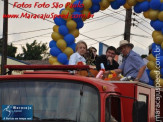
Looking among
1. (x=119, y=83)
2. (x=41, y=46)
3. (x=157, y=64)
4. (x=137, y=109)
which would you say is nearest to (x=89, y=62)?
(x=157, y=64)

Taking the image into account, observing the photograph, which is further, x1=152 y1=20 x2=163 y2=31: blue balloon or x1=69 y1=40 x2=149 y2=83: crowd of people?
x1=152 y1=20 x2=163 y2=31: blue balloon

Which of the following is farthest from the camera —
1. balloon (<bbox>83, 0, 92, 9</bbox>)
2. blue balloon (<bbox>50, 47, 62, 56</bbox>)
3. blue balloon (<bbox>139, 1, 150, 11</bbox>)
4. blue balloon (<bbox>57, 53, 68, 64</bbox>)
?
balloon (<bbox>83, 0, 92, 9</bbox>)

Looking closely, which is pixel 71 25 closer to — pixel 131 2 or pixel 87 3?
pixel 87 3

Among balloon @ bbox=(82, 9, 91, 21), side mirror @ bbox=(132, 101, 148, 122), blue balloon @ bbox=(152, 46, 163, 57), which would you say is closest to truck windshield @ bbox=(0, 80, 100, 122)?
side mirror @ bbox=(132, 101, 148, 122)

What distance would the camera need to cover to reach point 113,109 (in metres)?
5.85

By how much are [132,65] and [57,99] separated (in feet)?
10.7

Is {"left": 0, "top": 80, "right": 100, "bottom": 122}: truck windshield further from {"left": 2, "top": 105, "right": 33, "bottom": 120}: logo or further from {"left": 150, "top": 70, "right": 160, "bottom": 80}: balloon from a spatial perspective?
{"left": 150, "top": 70, "right": 160, "bottom": 80}: balloon

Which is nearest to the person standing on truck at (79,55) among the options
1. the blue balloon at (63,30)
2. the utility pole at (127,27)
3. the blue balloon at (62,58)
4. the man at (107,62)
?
the man at (107,62)

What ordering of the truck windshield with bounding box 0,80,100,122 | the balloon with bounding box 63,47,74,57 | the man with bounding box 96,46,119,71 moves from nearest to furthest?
the truck windshield with bounding box 0,80,100,122 < the man with bounding box 96,46,119,71 < the balloon with bounding box 63,47,74,57

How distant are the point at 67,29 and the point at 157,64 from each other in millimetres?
3467

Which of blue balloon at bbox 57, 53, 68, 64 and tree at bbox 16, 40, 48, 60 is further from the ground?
tree at bbox 16, 40, 48, 60

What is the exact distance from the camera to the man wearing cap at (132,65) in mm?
8177

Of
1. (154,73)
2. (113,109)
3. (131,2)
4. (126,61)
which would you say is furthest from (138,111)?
(131,2)

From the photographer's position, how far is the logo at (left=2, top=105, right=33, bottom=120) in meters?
5.21
